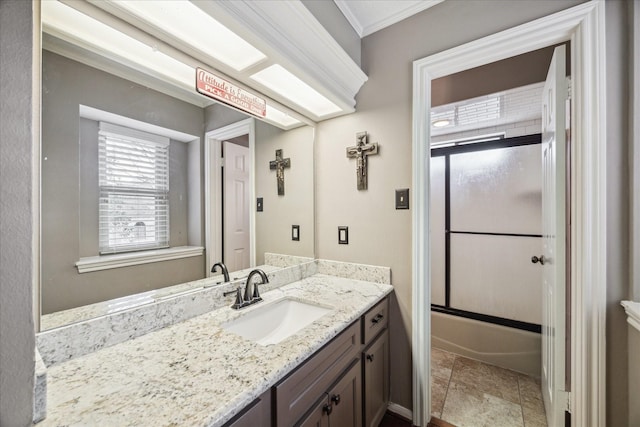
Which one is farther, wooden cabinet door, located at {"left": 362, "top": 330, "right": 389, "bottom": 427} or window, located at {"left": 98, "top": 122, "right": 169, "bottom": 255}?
wooden cabinet door, located at {"left": 362, "top": 330, "right": 389, "bottom": 427}

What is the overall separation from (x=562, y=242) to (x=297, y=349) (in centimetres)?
136

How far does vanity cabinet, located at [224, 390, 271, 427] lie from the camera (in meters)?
0.65

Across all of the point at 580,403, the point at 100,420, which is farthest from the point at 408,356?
the point at 100,420

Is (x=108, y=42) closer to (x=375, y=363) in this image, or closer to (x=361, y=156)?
(x=361, y=156)

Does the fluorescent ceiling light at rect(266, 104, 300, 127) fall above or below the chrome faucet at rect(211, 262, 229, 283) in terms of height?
above

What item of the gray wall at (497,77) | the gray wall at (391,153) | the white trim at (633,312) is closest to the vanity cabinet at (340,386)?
the gray wall at (391,153)

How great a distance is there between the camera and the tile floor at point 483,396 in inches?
63.2

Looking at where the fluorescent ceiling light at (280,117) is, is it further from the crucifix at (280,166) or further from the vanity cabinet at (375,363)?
the vanity cabinet at (375,363)

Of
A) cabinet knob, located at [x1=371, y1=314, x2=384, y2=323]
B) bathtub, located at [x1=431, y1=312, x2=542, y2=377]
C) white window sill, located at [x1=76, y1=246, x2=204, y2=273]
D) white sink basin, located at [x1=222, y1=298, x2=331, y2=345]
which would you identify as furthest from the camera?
bathtub, located at [x1=431, y1=312, x2=542, y2=377]

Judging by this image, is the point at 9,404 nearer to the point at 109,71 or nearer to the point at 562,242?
the point at 109,71

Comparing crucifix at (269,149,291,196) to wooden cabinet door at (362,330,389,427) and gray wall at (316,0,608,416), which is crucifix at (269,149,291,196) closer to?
gray wall at (316,0,608,416)

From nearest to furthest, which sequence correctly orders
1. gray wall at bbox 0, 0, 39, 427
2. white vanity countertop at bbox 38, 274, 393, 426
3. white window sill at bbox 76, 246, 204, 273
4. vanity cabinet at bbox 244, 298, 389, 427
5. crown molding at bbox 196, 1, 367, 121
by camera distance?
gray wall at bbox 0, 0, 39, 427, white vanity countertop at bbox 38, 274, 393, 426, vanity cabinet at bbox 244, 298, 389, 427, white window sill at bbox 76, 246, 204, 273, crown molding at bbox 196, 1, 367, 121

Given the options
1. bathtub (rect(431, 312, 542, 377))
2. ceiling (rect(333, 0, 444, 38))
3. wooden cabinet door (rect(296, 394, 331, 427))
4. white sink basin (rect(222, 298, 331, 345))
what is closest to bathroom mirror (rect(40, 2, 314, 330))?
white sink basin (rect(222, 298, 331, 345))

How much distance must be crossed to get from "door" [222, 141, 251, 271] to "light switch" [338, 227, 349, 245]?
2.18 feet
